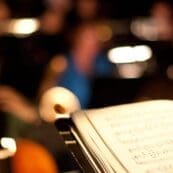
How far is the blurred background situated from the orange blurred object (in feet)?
2.52

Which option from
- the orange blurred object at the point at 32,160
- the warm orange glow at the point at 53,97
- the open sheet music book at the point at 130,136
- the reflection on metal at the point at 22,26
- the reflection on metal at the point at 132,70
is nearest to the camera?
the open sheet music book at the point at 130,136

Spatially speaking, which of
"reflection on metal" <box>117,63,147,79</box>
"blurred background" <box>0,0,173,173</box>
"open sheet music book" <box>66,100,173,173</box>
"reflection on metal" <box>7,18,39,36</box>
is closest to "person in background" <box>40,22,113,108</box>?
"blurred background" <box>0,0,173,173</box>

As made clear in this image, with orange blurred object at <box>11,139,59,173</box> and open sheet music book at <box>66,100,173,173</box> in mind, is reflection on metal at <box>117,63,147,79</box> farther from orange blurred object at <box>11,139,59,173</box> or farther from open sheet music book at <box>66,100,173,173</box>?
open sheet music book at <box>66,100,173,173</box>

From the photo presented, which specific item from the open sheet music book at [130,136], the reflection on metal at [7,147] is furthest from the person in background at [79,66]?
the open sheet music book at [130,136]

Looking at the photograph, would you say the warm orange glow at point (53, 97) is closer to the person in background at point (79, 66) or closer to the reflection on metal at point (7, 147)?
the person in background at point (79, 66)

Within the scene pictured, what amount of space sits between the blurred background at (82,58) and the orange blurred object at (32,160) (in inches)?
30.3

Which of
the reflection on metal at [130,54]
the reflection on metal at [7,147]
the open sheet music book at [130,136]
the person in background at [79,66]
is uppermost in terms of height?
the open sheet music book at [130,136]

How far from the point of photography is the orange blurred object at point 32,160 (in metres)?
1.53

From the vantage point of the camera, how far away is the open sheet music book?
2.82ft

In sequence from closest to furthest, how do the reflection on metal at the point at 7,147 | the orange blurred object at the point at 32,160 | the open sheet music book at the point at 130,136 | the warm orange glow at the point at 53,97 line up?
the open sheet music book at the point at 130,136, the reflection on metal at the point at 7,147, the orange blurred object at the point at 32,160, the warm orange glow at the point at 53,97

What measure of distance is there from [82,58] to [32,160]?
1.47 metres

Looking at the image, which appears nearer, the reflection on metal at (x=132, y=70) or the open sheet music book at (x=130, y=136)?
the open sheet music book at (x=130, y=136)

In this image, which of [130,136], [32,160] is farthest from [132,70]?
[130,136]

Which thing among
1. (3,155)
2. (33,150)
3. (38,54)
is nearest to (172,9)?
(38,54)
